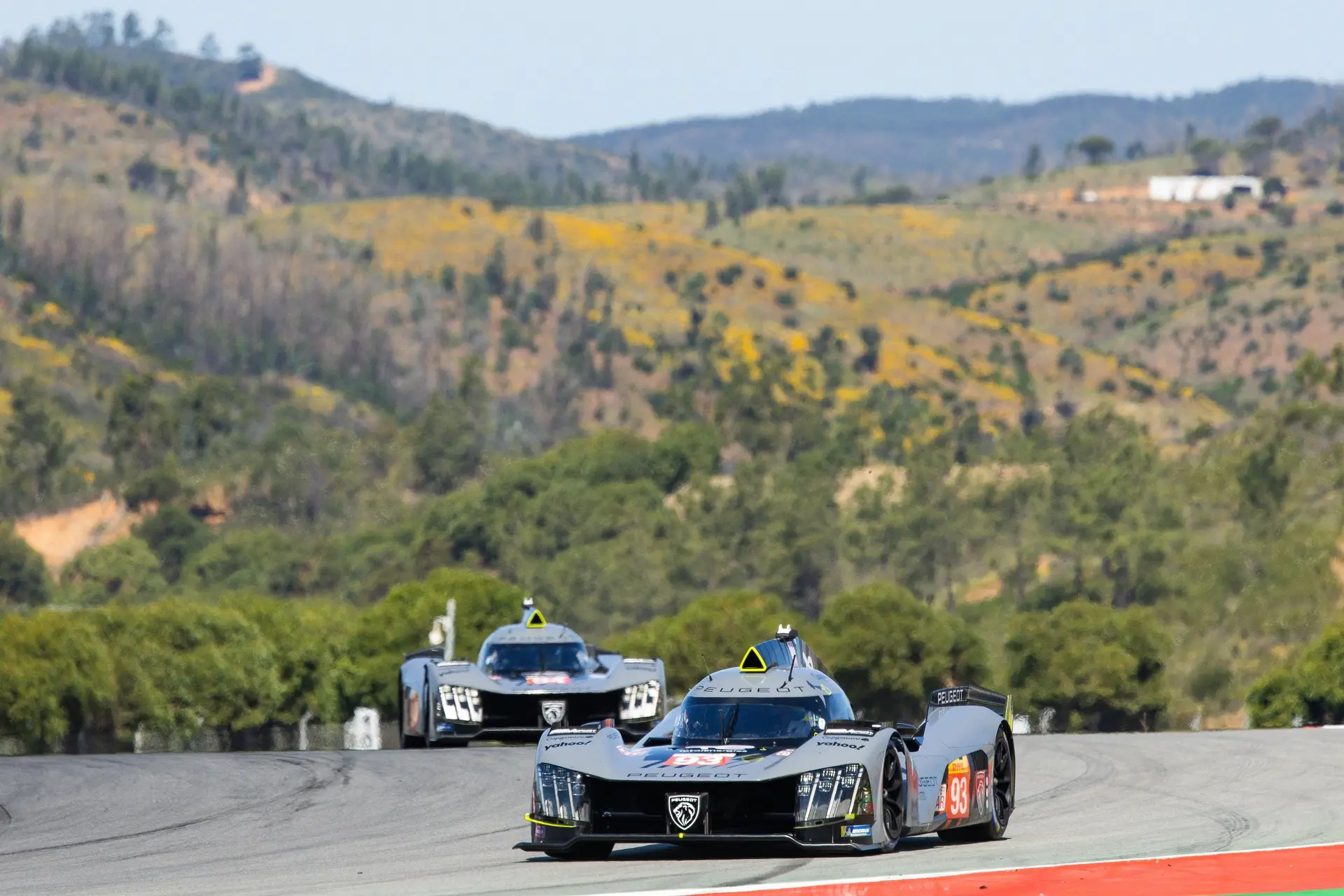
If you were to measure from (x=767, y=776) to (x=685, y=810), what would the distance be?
523mm

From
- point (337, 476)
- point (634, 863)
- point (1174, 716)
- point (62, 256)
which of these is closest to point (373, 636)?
point (1174, 716)

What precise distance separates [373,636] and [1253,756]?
175 ft

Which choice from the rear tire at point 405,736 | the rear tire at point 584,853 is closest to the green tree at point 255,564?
the rear tire at point 405,736

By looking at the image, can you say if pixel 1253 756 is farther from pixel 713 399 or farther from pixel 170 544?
pixel 713 399

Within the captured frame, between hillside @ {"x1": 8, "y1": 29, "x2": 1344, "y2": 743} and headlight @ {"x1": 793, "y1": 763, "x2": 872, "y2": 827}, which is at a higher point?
headlight @ {"x1": 793, "y1": 763, "x2": 872, "y2": 827}

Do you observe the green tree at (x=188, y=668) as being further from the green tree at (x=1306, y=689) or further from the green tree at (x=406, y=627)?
the green tree at (x=1306, y=689)

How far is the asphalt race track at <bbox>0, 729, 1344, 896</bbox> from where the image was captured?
11898 millimetres

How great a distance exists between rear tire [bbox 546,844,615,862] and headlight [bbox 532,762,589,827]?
246 mm

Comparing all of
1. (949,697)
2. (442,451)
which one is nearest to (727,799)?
(949,697)

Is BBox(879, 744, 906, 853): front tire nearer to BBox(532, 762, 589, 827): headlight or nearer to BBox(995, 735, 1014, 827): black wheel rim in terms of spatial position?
BBox(995, 735, 1014, 827): black wheel rim

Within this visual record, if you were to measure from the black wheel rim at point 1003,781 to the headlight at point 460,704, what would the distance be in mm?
11169

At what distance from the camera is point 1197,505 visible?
9588cm

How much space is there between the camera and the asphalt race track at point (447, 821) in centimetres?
1190

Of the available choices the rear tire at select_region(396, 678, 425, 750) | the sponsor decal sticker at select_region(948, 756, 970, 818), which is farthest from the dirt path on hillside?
the sponsor decal sticker at select_region(948, 756, 970, 818)
